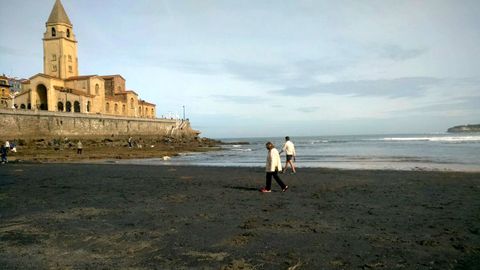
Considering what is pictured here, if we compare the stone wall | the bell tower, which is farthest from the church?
the stone wall

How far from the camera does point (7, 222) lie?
8.32 meters

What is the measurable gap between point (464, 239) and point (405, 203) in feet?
12.4

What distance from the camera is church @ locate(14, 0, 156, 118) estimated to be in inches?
2356

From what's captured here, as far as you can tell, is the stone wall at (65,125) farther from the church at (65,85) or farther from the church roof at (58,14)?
the church roof at (58,14)

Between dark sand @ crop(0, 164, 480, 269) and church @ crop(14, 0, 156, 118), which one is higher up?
church @ crop(14, 0, 156, 118)

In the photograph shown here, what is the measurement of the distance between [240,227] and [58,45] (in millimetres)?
72998

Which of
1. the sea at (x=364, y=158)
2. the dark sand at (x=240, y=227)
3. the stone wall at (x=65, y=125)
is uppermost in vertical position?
the stone wall at (x=65, y=125)

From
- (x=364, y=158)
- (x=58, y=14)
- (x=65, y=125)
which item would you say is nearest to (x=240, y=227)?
(x=364, y=158)

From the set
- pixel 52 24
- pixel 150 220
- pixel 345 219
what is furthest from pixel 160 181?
pixel 52 24

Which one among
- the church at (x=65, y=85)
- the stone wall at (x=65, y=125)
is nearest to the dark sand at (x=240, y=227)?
the stone wall at (x=65, y=125)

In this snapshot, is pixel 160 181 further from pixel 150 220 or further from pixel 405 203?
pixel 405 203

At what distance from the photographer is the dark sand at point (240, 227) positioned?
570 cm

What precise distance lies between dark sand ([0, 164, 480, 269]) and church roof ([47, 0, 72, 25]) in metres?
65.8

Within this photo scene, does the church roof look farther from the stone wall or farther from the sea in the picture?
the sea
